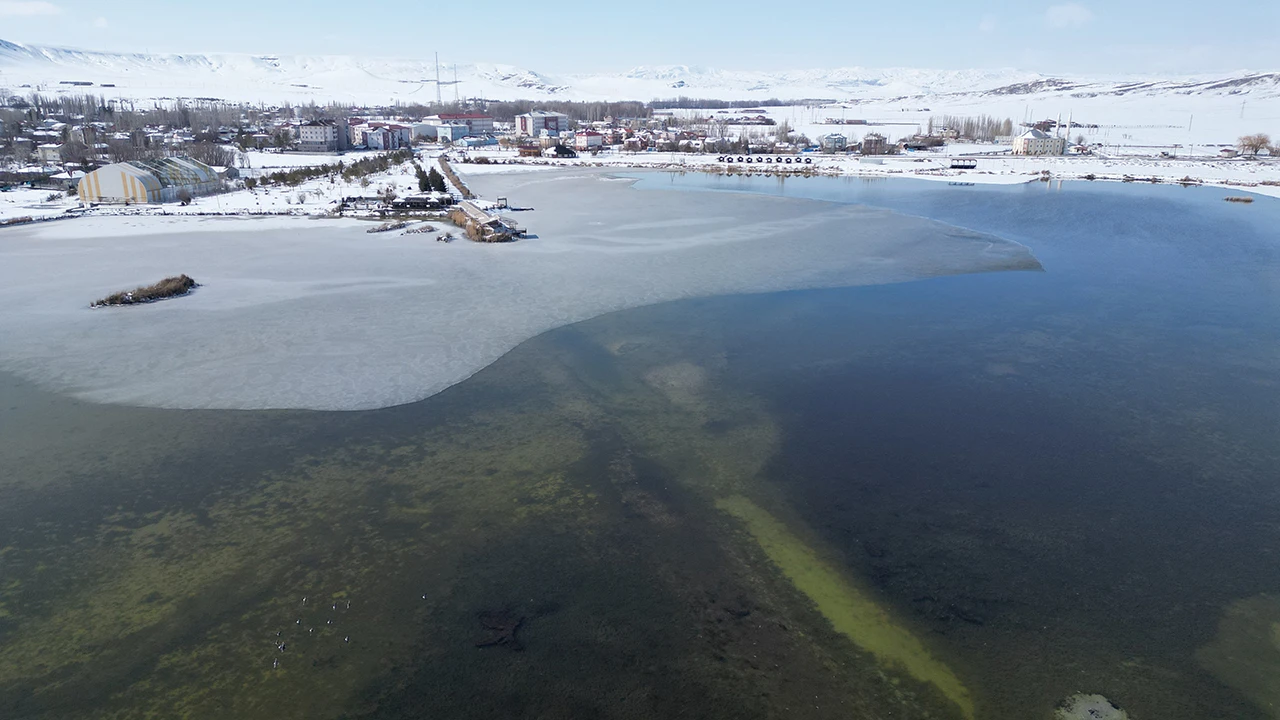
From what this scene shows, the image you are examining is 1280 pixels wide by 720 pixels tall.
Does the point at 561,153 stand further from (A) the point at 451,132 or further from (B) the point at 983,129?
(B) the point at 983,129

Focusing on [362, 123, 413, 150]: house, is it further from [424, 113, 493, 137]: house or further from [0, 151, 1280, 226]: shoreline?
[424, 113, 493, 137]: house

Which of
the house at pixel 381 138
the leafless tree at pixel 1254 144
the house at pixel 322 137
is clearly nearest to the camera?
the leafless tree at pixel 1254 144

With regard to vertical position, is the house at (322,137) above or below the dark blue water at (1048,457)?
above

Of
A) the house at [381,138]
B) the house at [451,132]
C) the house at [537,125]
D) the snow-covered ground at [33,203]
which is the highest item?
the house at [537,125]

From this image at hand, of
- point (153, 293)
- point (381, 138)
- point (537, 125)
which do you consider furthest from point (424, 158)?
point (153, 293)

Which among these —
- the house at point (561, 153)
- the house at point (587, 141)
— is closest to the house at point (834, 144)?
the house at point (587, 141)

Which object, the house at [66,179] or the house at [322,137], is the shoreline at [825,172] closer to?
the house at [66,179]
